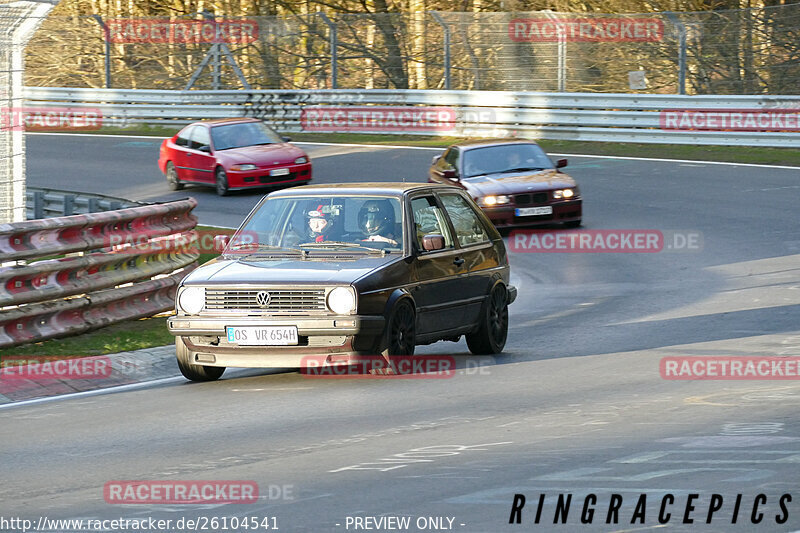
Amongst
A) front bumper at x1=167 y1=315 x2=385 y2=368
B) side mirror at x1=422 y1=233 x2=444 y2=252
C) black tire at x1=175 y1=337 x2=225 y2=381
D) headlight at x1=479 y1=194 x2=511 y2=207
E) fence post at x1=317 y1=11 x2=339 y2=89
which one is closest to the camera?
front bumper at x1=167 y1=315 x2=385 y2=368

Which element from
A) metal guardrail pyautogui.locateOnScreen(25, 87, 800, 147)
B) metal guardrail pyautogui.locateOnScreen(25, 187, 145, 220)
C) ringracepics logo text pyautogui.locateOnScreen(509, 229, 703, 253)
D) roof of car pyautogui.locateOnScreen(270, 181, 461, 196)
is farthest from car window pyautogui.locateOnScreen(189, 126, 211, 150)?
roof of car pyautogui.locateOnScreen(270, 181, 461, 196)

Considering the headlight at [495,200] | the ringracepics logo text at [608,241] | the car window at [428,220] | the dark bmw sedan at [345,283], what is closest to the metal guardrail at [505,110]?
the ringracepics logo text at [608,241]

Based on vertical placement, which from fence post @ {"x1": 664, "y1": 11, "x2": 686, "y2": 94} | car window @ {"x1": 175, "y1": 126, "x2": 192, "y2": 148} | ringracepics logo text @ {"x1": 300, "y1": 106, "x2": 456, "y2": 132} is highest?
fence post @ {"x1": 664, "y1": 11, "x2": 686, "y2": 94}

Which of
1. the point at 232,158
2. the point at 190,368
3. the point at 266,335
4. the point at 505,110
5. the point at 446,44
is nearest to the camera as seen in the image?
the point at 266,335

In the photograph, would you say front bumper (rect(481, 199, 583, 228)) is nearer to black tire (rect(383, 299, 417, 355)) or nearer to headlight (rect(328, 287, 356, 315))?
black tire (rect(383, 299, 417, 355))

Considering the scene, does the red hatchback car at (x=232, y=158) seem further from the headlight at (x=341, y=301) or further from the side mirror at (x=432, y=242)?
the headlight at (x=341, y=301)

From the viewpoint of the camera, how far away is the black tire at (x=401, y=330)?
34.0 feet

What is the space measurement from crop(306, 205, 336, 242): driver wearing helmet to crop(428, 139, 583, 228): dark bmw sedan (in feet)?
28.1

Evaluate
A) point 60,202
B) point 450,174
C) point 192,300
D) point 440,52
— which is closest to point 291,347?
point 192,300

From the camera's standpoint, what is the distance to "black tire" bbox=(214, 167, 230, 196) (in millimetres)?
25703

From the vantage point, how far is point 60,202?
67.1 ft

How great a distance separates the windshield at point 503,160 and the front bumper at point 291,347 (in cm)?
1142

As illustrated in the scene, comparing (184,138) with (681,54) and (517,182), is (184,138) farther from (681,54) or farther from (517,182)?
(681,54)

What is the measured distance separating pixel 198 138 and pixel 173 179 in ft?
3.50
